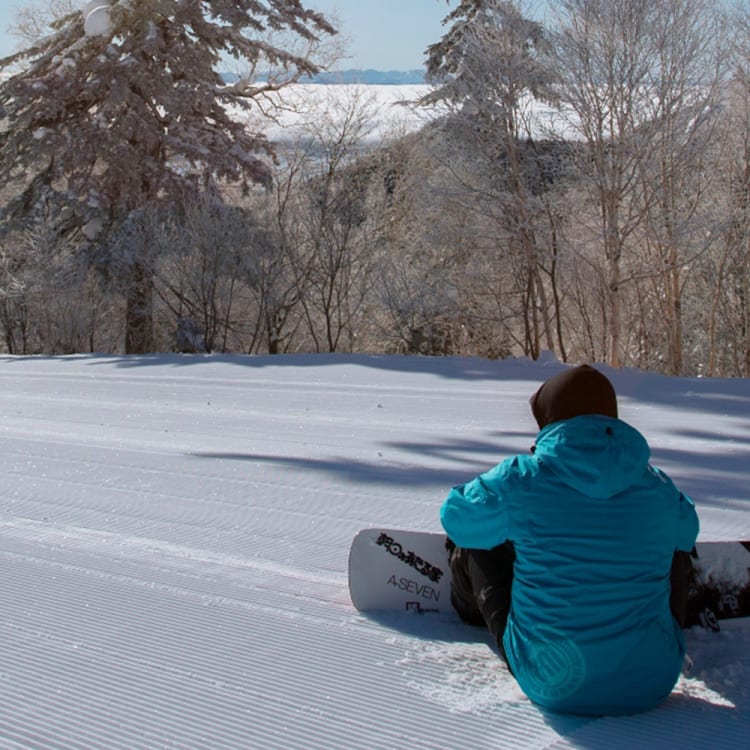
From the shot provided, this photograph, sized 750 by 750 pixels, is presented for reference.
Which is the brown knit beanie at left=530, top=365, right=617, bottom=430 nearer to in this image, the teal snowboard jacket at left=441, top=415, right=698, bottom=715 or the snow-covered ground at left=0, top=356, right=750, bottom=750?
the teal snowboard jacket at left=441, top=415, right=698, bottom=715

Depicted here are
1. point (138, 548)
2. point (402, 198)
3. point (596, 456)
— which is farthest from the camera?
point (402, 198)

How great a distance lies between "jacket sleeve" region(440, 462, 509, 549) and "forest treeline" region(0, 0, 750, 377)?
1082 centimetres

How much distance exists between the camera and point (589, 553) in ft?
6.79

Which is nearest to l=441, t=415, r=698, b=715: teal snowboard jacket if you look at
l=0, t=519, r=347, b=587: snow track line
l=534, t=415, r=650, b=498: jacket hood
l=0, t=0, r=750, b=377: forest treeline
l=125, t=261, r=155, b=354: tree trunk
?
l=534, t=415, r=650, b=498: jacket hood

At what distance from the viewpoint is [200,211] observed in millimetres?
15031

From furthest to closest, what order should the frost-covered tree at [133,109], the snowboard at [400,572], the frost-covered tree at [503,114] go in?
A: the frost-covered tree at [133,109]
the frost-covered tree at [503,114]
the snowboard at [400,572]

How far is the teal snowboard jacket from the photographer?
2.05 m

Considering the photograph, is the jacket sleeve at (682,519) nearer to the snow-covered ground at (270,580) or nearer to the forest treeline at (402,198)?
the snow-covered ground at (270,580)

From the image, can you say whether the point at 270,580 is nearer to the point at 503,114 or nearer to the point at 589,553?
the point at 589,553

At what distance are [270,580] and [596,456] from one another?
4.80 ft

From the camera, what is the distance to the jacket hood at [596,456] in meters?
2.03

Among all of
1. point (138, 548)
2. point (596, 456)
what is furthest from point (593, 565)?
point (138, 548)

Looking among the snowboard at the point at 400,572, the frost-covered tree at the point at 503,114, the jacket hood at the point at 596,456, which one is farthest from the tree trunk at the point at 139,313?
the jacket hood at the point at 596,456

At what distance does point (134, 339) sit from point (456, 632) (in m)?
15.3
